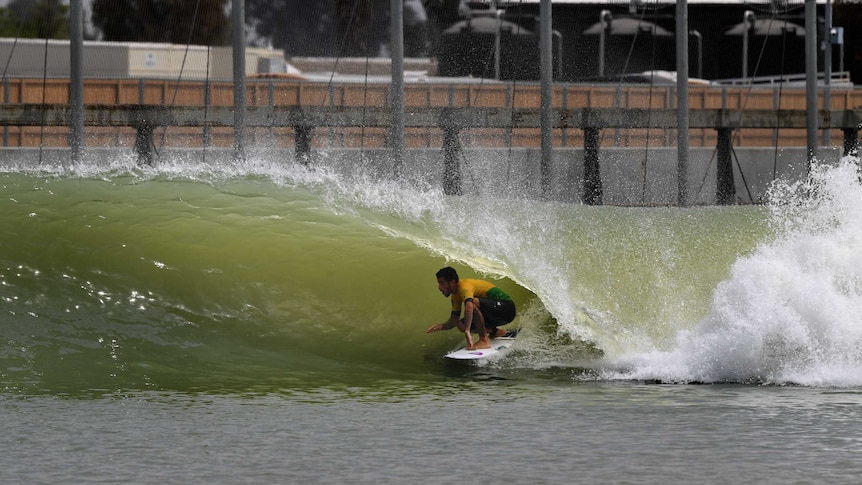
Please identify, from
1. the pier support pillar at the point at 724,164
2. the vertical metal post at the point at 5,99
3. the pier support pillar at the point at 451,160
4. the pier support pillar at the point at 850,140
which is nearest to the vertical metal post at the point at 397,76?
the pier support pillar at the point at 451,160

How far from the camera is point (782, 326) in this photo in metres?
10.5

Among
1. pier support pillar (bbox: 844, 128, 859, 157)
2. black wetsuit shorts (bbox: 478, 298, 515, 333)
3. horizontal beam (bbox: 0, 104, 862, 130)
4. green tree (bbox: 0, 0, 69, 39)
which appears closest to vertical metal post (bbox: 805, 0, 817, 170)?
pier support pillar (bbox: 844, 128, 859, 157)

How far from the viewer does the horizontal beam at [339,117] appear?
21875 millimetres

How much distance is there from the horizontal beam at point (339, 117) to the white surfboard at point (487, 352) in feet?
38.9

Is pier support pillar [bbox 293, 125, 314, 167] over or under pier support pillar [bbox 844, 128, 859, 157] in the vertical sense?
under

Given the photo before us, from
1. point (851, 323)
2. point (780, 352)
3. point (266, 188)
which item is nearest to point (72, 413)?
point (780, 352)

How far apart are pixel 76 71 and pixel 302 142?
4055 mm

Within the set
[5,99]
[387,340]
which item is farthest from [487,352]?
[5,99]

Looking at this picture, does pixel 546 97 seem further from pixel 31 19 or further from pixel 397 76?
pixel 31 19

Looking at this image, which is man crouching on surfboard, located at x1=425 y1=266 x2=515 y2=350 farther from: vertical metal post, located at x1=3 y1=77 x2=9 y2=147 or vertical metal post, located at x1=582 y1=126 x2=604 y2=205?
vertical metal post, located at x1=3 y1=77 x2=9 y2=147

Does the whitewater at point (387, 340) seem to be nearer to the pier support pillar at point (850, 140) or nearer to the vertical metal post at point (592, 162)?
the vertical metal post at point (592, 162)

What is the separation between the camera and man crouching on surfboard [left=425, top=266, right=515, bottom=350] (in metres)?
11.1

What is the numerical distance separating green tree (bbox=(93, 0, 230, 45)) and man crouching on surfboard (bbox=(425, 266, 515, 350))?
13.5 metres

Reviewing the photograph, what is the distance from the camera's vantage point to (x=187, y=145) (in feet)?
76.5
